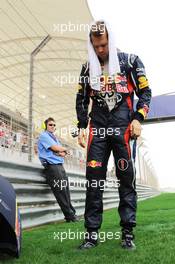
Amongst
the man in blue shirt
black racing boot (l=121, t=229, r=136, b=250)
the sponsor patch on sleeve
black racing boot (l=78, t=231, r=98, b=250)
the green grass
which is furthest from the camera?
the man in blue shirt

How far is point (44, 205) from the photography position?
5.51 metres

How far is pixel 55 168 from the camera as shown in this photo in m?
5.62

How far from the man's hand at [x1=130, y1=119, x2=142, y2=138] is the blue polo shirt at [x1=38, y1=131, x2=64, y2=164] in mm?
2654

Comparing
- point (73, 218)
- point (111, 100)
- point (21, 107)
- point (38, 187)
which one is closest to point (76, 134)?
point (111, 100)

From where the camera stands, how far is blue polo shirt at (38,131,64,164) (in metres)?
5.66

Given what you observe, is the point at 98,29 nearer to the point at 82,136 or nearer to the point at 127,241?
the point at 82,136

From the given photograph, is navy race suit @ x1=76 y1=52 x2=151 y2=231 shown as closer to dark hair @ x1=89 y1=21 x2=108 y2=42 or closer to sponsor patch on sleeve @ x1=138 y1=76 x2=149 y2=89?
sponsor patch on sleeve @ x1=138 y1=76 x2=149 y2=89

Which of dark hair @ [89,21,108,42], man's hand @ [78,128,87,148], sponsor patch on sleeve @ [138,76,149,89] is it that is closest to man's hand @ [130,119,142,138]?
sponsor patch on sleeve @ [138,76,149,89]

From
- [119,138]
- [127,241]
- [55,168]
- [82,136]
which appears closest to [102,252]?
[127,241]

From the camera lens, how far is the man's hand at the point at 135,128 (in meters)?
3.09

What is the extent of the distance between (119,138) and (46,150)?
2.73 meters

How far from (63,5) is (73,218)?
1158cm

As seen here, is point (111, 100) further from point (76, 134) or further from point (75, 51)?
point (75, 51)

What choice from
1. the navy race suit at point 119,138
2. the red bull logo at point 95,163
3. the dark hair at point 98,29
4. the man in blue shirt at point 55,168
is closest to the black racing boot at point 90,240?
→ the navy race suit at point 119,138
